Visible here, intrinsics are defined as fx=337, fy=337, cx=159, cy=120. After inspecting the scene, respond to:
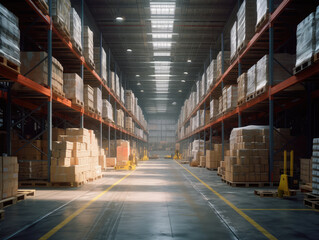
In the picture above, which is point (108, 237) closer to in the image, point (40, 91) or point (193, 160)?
point (40, 91)

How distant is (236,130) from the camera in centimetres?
1170

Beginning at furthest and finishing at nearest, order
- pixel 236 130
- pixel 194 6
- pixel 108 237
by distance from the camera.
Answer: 1. pixel 194 6
2. pixel 236 130
3. pixel 108 237

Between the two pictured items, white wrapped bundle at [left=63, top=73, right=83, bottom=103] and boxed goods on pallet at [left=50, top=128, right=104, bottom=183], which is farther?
white wrapped bundle at [left=63, top=73, right=83, bottom=103]

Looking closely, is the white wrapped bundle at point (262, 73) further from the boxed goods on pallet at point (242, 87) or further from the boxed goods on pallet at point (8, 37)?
the boxed goods on pallet at point (8, 37)

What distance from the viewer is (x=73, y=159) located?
11.3 meters

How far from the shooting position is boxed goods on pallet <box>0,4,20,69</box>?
7125mm

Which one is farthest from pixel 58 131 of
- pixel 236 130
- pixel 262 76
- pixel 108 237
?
pixel 108 237

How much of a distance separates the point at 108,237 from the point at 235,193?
534cm

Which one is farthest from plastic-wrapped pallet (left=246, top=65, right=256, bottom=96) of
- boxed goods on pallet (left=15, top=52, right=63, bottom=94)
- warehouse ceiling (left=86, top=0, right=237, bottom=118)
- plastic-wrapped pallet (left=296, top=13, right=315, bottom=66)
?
boxed goods on pallet (left=15, top=52, right=63, bottom=94)

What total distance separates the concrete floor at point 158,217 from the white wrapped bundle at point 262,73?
3.90 meters

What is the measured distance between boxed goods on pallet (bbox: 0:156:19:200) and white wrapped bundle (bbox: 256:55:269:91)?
24.6 feet

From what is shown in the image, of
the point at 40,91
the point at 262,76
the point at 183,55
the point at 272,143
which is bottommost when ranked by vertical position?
the point at 272,143

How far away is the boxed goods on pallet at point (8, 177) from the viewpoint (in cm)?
717

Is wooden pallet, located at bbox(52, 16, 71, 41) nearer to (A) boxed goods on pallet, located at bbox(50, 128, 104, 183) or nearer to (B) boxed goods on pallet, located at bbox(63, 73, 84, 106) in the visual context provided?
(B) boxed goods on pallet, located at bbox(63, 73, 84, 106)
